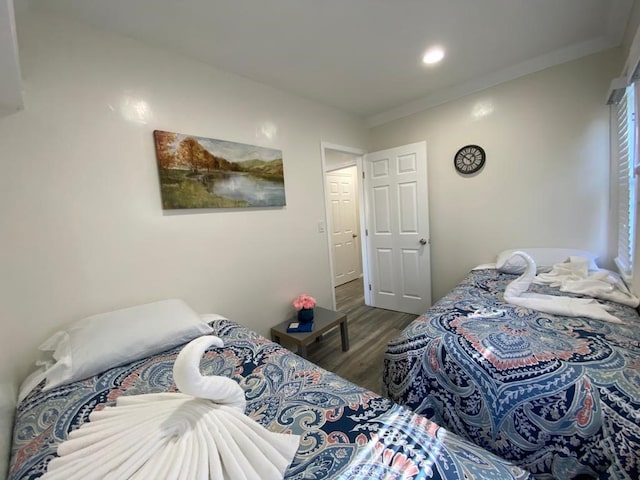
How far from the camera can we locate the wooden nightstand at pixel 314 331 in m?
2.05

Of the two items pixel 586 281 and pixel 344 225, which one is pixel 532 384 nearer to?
pixel 586 281

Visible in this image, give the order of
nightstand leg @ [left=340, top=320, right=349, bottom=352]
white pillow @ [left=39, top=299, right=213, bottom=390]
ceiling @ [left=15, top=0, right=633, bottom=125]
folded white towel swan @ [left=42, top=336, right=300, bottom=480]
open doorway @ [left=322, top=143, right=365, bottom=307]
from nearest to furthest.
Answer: folded white towel swan @ [left=42, top=336, right=300, bottom=480] < white pillow @ [left=39, top=299, right=213, bottom=390] < ceiling @ [left=15, top=0, right=633, bottom=125] < nightstand leg @ [left=340, top=320, right=349, bottom=352] < open doorway @ [left=322, top=143, right=365, bottom=307]

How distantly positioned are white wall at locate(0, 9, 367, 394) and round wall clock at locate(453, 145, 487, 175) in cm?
197

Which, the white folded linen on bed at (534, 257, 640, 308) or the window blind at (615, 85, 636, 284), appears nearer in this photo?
the white folded linen on bed at (534, 257, 640, 308)

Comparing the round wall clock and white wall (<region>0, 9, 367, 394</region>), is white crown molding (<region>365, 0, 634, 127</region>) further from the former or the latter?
white wall (<region>0, 9, 367, 394</region>)

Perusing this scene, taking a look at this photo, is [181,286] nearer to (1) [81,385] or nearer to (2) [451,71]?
(1) [81,385]

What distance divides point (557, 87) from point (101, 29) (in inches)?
133

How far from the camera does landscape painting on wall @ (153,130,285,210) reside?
1.75m

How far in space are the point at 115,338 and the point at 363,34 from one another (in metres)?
2.29

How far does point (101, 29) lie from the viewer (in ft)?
5.03

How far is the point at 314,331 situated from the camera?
2.15m

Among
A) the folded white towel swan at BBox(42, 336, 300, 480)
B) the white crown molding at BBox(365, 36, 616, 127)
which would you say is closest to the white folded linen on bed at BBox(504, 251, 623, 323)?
the folded white towel swan at BBox(42, 336, 300, 480)

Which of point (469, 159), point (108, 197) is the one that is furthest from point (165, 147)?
point (469, 159)

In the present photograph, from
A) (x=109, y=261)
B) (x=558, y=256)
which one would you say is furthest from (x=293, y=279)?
(x=558, y=256)
